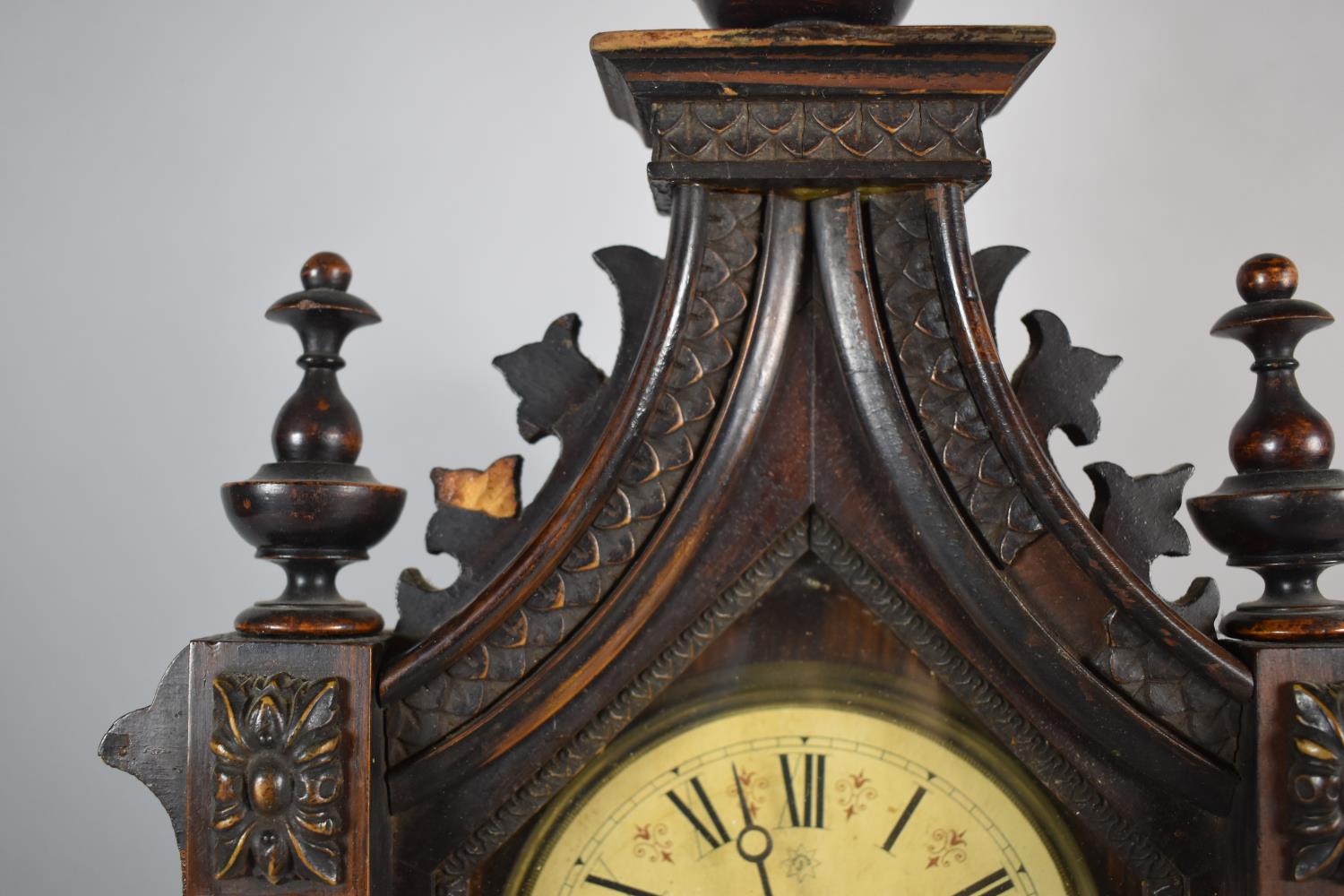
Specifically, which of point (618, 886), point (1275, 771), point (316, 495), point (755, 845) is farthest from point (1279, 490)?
point (316, 495)

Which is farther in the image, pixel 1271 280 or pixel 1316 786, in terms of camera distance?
pixel 1271 280

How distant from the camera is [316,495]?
96cm

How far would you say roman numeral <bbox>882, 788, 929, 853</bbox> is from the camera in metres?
1.01

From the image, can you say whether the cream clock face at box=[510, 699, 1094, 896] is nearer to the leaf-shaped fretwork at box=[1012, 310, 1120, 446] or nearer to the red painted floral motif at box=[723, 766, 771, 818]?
the red painted floral motif at box=[723, 766, 771, 818]

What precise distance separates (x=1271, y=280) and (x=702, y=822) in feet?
2.09

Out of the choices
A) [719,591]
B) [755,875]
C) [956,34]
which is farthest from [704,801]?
[956,34]

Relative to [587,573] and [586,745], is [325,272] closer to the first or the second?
[587,573]

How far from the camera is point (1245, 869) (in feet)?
3.17

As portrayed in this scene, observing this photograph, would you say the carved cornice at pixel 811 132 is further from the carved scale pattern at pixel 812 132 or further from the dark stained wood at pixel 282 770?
the dark stained wood at pixel 282 770

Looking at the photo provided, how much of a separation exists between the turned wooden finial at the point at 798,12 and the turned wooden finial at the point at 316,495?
1.25 feet

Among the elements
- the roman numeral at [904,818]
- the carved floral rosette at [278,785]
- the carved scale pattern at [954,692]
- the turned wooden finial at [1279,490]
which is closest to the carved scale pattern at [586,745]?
the carved scale pattern at [954,692]

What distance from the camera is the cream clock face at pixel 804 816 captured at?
1.01m

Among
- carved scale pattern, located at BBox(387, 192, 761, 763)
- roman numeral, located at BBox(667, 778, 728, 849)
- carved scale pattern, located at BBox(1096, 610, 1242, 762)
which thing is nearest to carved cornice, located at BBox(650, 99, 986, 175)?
carved scale pattern, located at BBox(387, 192, 761, 763)

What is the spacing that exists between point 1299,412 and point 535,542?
619 mm
